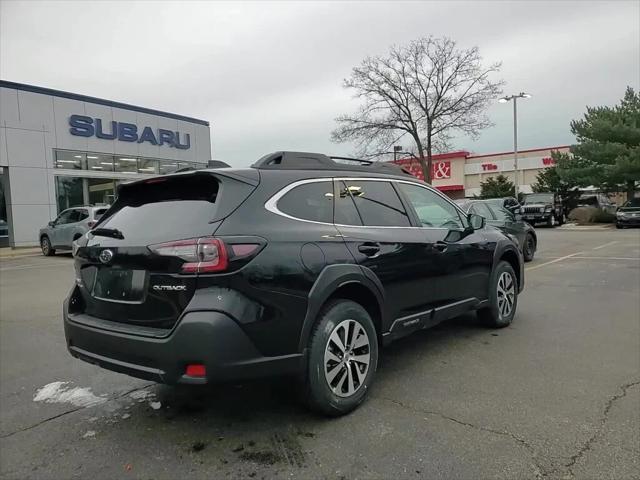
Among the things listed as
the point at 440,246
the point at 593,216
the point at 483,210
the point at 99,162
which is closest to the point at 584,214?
the point at 593,216

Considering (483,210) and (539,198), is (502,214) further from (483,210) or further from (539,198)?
(539,198)

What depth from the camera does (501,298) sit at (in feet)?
18.8

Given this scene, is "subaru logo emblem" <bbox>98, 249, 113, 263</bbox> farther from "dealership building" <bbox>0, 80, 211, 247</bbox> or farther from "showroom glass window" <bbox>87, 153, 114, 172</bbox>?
"showroom glass window" <bbox>87, 153, 114, 172</bbox>

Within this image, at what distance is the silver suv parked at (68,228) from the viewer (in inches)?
603

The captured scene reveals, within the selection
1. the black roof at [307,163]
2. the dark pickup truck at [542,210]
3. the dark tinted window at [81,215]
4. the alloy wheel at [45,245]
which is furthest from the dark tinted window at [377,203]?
the dark pickup truck at [542,210]

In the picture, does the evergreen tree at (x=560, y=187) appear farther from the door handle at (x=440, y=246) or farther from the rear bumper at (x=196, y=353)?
the rear bumper at (x=196, y=353)

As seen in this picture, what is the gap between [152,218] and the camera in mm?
3438

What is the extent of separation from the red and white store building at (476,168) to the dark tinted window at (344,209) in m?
44.9

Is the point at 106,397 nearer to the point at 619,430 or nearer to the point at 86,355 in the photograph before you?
the point at 86,355

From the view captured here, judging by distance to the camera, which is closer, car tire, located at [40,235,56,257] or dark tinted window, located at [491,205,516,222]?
dark tinted window, located at [491,205,516,222]

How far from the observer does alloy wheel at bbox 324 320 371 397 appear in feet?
11.2

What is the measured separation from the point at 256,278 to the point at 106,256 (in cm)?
110

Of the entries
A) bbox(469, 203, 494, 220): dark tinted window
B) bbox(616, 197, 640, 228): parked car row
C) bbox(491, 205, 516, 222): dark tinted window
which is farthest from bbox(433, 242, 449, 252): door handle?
bbox(616, 197, 640, 228): parked car row

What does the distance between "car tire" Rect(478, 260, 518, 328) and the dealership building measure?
1423 centimetres
